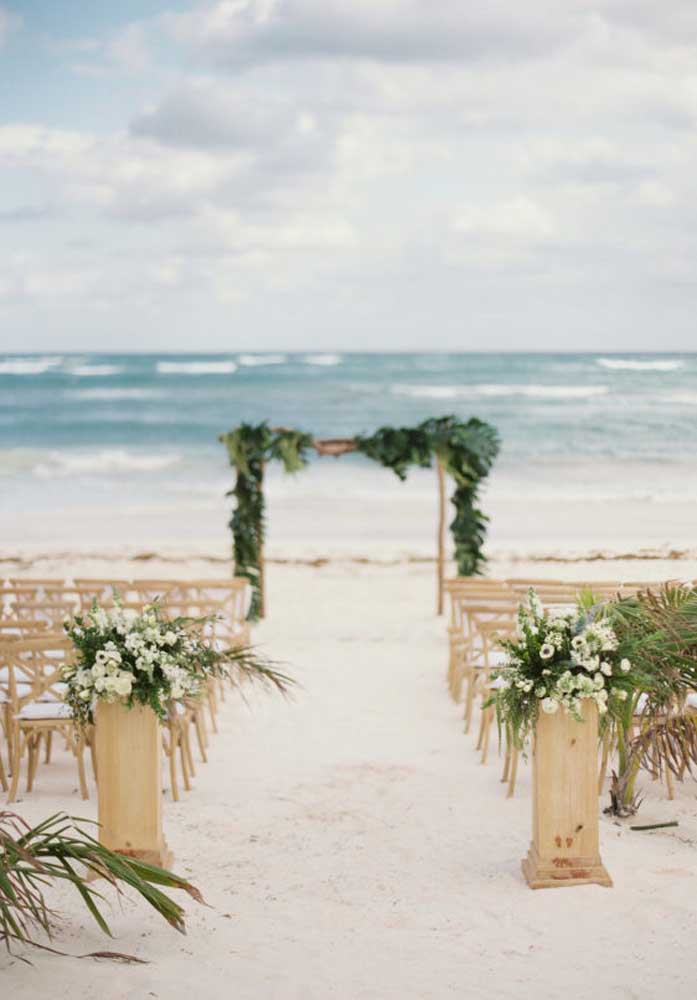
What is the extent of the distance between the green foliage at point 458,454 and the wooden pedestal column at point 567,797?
235 inches

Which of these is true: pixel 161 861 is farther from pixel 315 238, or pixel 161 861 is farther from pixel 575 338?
pixel 575 338

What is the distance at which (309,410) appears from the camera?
40906 mm

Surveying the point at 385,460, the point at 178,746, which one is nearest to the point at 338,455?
the point at 385,460

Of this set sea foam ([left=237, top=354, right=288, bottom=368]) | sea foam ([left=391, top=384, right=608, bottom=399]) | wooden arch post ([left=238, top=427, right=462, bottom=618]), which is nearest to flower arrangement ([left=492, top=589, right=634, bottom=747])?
wooden arch post ([left=238, top=427, right=462, bottom=618])

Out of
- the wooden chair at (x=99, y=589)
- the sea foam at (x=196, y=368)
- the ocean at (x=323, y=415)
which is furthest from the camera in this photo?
the sea foam at (x=196, y=368)

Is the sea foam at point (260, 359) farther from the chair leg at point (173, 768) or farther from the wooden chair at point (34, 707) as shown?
the chair leg at point (173, 768)

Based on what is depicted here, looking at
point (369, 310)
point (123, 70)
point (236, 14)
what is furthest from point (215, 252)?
point (236, 14)

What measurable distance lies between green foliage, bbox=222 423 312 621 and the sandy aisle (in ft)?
9.88

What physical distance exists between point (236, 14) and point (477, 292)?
31133 millimetres

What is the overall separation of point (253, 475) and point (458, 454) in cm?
193

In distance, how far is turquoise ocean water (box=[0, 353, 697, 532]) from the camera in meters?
23.7

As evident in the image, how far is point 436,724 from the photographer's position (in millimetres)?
7145

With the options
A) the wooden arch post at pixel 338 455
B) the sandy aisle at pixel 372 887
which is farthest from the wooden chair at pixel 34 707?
the wooden arch post at pixel 338 455

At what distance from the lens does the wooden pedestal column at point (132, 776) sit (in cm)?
485
